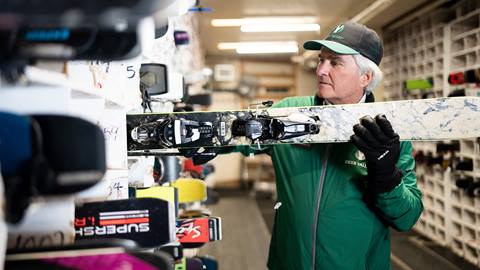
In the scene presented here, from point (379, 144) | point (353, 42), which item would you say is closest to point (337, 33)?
point (353, 42)

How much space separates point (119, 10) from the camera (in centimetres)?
61

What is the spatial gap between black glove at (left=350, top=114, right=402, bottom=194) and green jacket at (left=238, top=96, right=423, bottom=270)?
0.25m

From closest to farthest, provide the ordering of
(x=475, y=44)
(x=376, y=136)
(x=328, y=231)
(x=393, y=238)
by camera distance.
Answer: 1. (x=376, y=136)
2. (x=328, y=231)
3. (x=475, y=44)
4. (x=393, y=238)

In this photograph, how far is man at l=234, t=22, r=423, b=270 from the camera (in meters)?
1.57

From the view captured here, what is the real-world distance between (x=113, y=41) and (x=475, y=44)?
172 inches

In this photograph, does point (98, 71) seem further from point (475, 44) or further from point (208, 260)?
point (475, 44)

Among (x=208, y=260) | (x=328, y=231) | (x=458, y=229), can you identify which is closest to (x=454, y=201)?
(x=458, y=229)

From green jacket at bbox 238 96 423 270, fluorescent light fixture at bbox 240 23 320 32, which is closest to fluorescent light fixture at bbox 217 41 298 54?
fluorescent light fixture at bbox 240 23 320 32

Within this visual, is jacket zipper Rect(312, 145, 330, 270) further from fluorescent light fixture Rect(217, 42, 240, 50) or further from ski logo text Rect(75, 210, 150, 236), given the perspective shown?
fluorescent light fixture Rect(217, 42, 240, 50)

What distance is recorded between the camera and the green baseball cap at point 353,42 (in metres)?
1.59

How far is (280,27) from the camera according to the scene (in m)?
6.48

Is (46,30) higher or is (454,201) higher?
(46,30)

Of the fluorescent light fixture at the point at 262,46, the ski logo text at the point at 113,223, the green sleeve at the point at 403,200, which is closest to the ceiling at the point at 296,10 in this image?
the fluorescent light fixture at the point at 262,46

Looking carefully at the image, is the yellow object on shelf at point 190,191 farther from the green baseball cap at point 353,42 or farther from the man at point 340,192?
the green baseball cap at point 353,42
